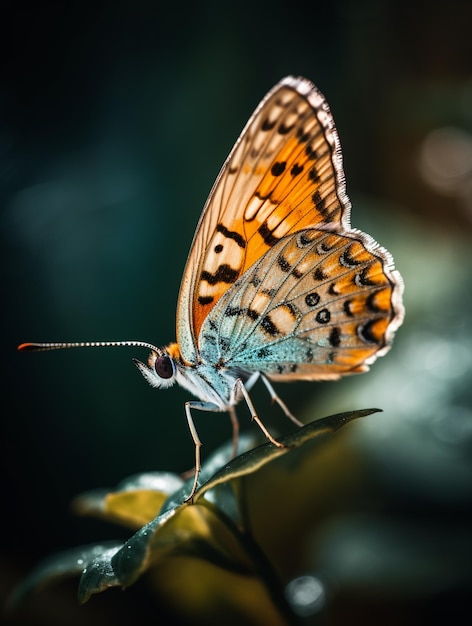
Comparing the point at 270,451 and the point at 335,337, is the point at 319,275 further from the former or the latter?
the point at 270,451

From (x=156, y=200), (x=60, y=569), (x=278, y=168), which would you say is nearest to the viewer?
(x=60, y=569)

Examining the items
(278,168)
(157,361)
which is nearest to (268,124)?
(278,168)

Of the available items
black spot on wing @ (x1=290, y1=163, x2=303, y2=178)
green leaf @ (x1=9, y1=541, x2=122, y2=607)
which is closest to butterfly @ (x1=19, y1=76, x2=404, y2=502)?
black spot on wing @ (x1=290, y1=163, x2=303, y2=178)

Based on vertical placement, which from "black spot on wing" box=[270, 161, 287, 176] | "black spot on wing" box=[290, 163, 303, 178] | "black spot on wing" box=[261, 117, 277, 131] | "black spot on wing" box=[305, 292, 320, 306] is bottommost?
"black spot on wing" box=[305, 292, 320, 306]

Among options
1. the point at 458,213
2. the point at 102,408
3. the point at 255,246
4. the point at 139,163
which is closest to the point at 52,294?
the point at 102,408

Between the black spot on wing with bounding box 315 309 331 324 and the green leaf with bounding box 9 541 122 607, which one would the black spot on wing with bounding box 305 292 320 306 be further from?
the green leaf with bounding box 9 541 122 607


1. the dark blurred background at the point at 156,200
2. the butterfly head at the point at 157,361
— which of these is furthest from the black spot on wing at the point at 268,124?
the dark blurred background at the point at 156,200

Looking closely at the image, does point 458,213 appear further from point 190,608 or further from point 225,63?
point 190,608
